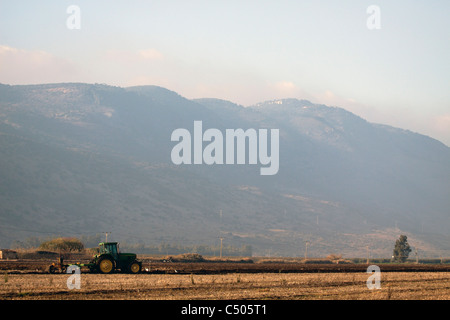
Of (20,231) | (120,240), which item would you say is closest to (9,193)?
(20,231)

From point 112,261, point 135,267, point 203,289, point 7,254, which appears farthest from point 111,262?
point 7,254

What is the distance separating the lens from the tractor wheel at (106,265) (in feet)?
148

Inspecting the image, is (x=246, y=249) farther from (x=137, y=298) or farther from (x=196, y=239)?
(x=137, y=298)

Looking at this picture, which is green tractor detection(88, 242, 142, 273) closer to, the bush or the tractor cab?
the tractor cab

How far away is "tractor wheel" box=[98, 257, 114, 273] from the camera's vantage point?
45.2 meters

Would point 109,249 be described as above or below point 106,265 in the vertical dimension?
above

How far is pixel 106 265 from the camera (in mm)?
45438

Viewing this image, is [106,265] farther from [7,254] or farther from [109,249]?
[7,254]

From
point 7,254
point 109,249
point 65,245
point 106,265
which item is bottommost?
point 7,254

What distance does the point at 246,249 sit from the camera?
177 metres

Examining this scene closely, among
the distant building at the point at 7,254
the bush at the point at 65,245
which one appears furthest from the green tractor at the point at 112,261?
the bush at the point at 65,245

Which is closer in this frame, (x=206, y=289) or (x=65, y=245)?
(x=206, y=289)

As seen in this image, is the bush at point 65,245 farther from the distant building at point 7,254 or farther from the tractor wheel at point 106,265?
the tractor wheel at point 106,265

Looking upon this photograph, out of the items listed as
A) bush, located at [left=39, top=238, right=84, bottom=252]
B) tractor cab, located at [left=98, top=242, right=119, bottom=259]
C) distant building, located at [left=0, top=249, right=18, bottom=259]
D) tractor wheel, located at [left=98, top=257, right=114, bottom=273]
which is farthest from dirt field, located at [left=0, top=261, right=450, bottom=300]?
bush, located at [left=39, top=238, right=84, bottom=252]
